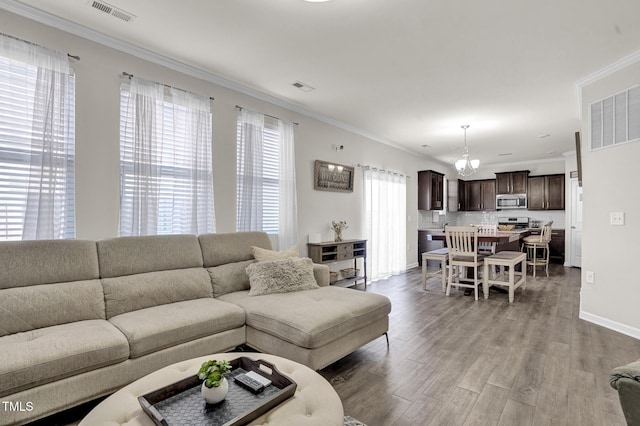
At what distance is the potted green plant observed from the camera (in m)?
1.31

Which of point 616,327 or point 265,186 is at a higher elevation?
point 265,186

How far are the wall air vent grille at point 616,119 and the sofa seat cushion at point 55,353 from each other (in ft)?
15.9

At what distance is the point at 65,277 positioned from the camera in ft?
7.46

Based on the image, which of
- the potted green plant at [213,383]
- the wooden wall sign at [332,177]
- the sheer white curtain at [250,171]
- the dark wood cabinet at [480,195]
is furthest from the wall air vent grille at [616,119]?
the dark wood cabinet at [480,195]

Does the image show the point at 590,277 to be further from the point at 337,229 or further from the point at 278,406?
the point at 278,406

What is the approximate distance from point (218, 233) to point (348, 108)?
2573 mm

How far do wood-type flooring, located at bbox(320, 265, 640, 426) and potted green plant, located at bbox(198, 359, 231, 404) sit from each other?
96 cm

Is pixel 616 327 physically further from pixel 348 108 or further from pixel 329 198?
pixel 348 108

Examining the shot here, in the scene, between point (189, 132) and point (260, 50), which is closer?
point (260, 50)

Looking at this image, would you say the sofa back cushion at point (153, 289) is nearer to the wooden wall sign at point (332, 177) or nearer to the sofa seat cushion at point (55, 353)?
the sofa seat cushion at point (55, 353)

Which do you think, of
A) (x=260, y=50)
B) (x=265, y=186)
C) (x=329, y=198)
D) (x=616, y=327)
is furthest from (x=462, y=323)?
(x=260, y=50)

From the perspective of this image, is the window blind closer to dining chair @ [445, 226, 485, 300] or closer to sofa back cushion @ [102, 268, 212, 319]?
sofa back cushion @ [102, 268, 212, 319]

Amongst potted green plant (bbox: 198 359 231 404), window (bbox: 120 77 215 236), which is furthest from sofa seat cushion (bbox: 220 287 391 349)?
window (bbox: 120 77 215 236)

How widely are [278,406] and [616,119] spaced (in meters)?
4.26
